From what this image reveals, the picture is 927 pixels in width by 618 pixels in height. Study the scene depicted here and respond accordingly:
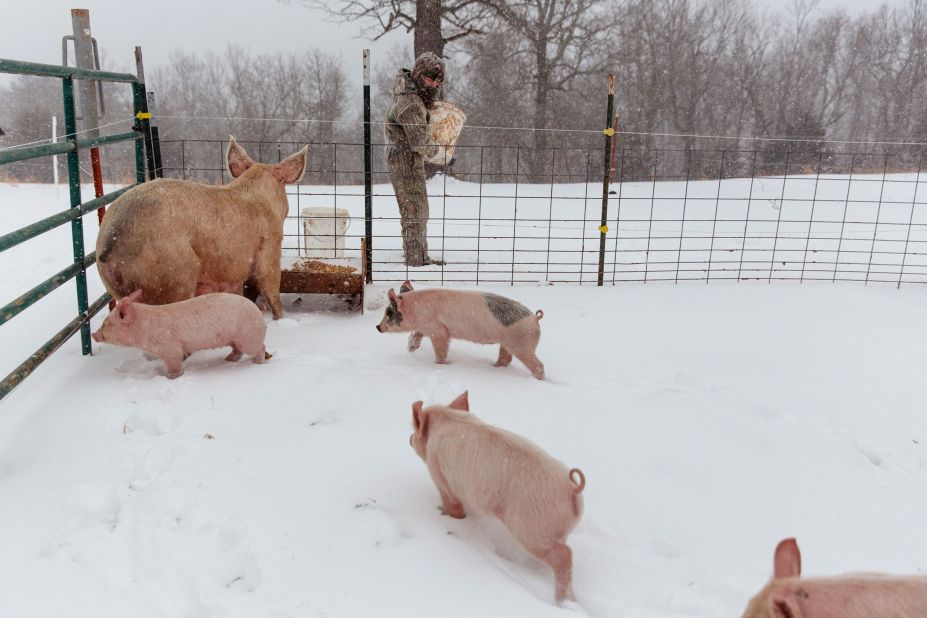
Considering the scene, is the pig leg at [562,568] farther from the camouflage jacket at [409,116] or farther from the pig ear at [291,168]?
the camouflage jacket at [409,116]

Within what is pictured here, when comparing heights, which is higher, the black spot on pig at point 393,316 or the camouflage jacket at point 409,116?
the camouflage jacket at point 409,116

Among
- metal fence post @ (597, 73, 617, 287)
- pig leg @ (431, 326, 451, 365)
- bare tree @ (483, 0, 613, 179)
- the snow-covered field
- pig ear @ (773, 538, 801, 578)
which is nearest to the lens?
pig ear @ (773, 538, 801, 578)

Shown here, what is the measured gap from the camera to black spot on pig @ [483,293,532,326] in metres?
4.65

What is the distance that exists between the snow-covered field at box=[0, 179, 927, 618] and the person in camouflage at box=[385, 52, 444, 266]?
7.58 feet

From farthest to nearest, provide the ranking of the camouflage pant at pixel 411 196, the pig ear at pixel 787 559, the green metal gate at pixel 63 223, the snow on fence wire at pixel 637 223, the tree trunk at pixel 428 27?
the tree trunk at pixel 428 27 → the snow on fence wire at pixel 637 223 → the camouflage pant at pixel 411 196 → the green metal gate at pixel 63 223 → the pig ear at pixel 787 559

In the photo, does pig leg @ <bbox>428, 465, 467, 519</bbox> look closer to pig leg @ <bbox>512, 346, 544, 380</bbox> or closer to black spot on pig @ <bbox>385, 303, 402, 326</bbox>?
pig leg @ <bbox>512, 346, 544, 380</bbox>

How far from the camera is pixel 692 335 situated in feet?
18.5

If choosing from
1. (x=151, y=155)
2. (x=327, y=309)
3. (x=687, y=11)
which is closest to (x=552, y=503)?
(x=327, y=309)

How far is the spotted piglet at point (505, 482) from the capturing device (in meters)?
2.56

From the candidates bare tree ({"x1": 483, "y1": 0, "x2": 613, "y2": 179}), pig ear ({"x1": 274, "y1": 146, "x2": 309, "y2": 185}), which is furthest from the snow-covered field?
bare tree ({"x1": 483, "y1": 0, "x2": 613, "y2": 179})

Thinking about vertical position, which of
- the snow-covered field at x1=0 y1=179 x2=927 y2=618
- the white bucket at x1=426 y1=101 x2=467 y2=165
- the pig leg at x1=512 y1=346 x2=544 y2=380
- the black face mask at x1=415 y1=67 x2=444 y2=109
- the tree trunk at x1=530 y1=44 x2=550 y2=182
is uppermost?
the tree trunk at x1=530 y1=44 x2=550 y2=182

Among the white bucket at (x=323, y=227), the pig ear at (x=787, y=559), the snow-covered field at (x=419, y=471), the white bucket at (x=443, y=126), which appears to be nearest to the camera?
the pig ear at (x=787, y=559)

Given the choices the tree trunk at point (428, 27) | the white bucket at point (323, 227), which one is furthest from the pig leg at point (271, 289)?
the tree trunk at point (428, 27)

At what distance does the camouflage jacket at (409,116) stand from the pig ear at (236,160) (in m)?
1.80
